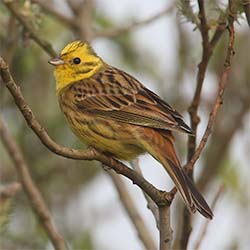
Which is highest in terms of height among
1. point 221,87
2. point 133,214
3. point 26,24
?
point 26,24

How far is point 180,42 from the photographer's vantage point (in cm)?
591

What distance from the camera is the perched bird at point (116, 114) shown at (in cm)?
390

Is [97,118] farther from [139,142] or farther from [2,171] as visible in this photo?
[2,171]

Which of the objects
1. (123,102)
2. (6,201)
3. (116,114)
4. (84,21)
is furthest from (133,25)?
(6,201)

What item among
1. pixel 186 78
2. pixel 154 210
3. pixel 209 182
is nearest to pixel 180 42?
pixel 186 78

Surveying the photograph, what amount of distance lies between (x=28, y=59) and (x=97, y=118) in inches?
54.5

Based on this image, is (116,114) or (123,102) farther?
(123,102)

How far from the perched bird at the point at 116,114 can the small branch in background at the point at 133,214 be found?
224mm

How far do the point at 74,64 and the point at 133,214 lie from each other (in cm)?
82

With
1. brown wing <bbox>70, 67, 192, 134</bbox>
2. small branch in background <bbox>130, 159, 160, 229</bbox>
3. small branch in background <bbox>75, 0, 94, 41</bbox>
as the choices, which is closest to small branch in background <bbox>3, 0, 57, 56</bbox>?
brown wing <bbox>70, 67, 192, 134</bbox>

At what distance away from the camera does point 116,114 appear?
4250 millimetres

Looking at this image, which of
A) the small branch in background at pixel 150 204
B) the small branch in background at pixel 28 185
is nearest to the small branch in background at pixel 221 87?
the small branch in background at pixel 150 204

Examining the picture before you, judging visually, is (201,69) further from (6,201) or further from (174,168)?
(6,201)

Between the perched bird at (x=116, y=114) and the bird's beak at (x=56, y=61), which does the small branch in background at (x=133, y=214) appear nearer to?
the perched bird at (x=116, y=114)
